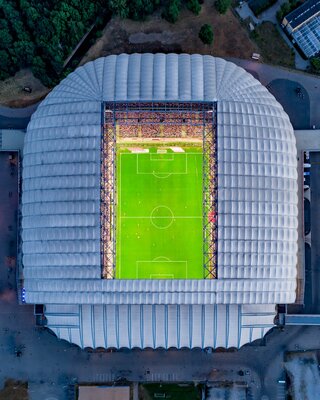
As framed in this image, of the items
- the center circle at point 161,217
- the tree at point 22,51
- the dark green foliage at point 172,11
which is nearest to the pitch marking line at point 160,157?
the center circle at point 161,217

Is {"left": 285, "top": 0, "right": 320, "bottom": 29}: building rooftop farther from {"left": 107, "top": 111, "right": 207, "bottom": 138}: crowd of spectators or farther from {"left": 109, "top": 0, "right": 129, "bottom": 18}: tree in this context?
{"left": 109, "top": 0, "right": 129, "bottom": 18}: tree

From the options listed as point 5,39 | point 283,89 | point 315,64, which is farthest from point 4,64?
point 315,64

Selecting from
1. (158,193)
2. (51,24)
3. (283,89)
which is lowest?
(158,193)

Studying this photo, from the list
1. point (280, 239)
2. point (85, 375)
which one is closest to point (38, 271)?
point (85, 375)

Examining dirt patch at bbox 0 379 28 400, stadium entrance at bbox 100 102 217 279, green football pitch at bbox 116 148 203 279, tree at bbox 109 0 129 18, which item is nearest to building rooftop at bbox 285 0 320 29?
stadium entrance at bbox 100 102 217 279

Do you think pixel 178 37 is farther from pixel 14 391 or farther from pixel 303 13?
pixel 14 391

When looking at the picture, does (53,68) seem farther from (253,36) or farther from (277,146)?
Result: (277,146)
